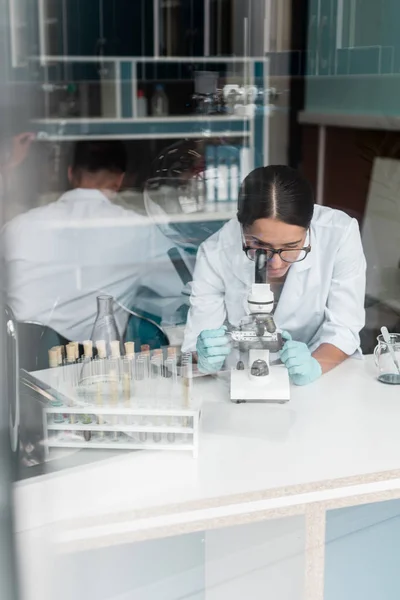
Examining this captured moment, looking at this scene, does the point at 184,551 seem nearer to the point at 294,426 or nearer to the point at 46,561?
the point at 294,426

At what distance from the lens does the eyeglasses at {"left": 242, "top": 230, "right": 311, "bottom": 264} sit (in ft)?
6.42

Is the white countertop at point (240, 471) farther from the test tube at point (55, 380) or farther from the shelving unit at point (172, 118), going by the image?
the shelving unit at point (172, 118)

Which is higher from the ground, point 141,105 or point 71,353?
point 141,105

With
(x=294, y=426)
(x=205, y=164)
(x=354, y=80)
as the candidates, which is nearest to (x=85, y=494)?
(x=294, y=426)

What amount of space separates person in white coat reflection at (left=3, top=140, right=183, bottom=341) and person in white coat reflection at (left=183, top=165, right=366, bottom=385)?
0.27 metres

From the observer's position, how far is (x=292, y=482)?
130 cm

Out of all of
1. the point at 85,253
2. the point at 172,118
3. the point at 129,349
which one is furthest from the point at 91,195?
the point at 172,118

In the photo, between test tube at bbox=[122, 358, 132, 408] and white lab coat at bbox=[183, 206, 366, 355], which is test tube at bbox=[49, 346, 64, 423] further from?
white lab coat at bbox=[183, 206, 366, 355]

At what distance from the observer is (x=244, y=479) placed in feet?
4.30

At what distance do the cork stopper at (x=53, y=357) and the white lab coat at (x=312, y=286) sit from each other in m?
0.53

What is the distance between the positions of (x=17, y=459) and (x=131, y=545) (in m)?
0.48

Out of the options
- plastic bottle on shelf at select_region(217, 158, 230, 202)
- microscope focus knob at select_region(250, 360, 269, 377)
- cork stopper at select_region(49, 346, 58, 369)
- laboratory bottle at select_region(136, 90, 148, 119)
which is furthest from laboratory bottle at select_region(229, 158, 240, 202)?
cork stopper at select_region(49, 346, 58, 369)

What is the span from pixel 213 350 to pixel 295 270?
399 mm

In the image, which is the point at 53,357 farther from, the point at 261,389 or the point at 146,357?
the point at 261,389
